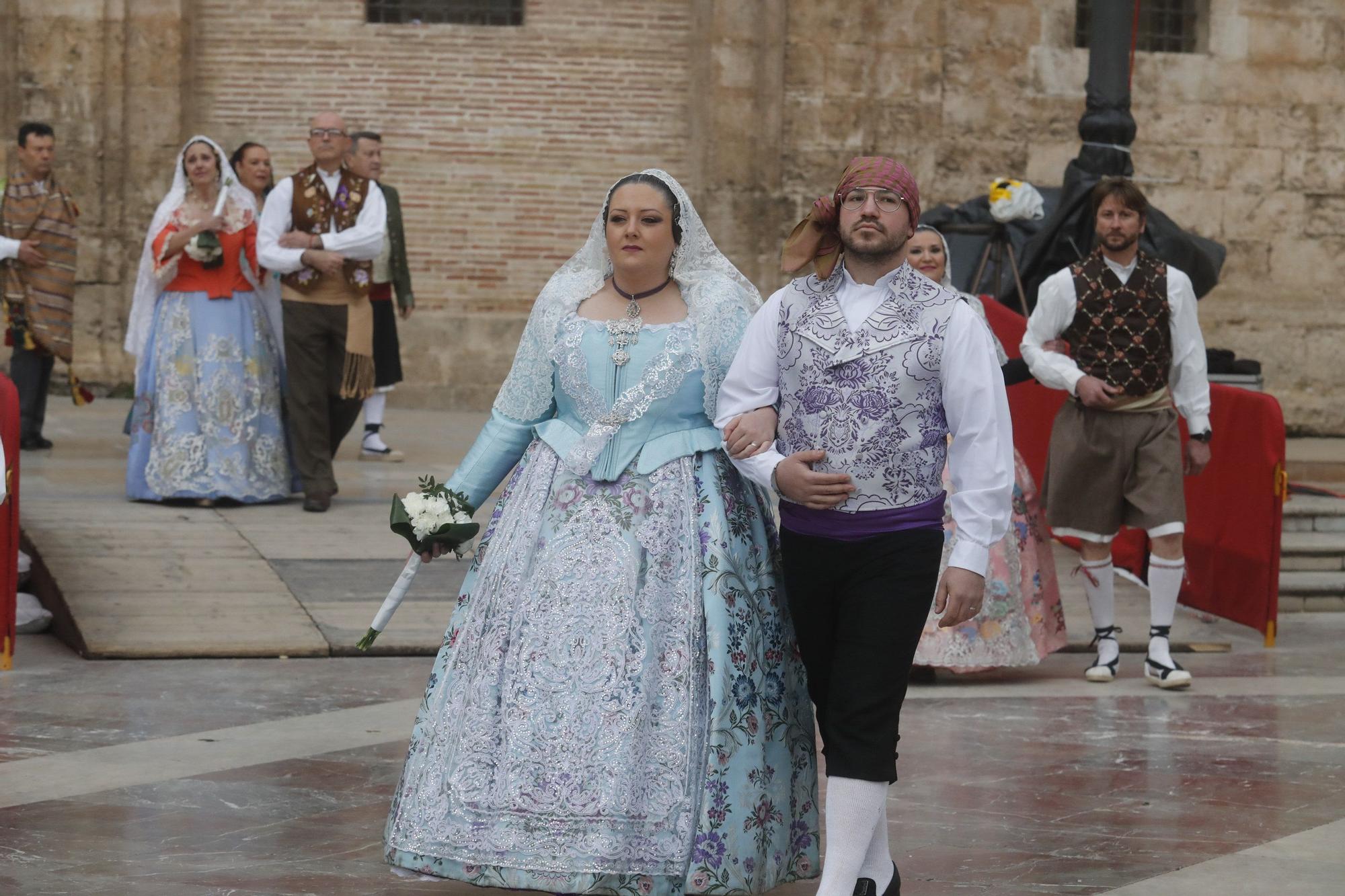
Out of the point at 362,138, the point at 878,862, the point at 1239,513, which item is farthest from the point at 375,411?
the point at 878,862

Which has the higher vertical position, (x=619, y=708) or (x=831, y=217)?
(x=831, y=217)

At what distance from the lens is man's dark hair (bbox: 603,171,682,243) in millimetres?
4895

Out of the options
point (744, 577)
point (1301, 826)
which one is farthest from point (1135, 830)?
point (744, 577)

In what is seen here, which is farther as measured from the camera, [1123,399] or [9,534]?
[1123,399]

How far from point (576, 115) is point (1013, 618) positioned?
28.5ft

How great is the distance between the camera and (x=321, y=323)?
10117 millimetres

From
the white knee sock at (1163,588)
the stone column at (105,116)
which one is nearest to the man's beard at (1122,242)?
the white knee sock at (1163,588)

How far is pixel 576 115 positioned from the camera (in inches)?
606

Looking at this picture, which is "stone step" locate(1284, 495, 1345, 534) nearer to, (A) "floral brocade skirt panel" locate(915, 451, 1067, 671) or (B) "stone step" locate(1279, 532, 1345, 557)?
(B) "stone step" locate(1279, 532, 1345, 557)

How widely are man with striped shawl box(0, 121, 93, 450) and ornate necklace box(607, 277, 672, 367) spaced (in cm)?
741

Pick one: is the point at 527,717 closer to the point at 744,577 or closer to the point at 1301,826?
the point at 744,577

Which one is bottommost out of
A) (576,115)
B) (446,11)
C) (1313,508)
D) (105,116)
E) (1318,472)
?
(1318,472)

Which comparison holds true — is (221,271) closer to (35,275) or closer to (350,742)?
(35,275)

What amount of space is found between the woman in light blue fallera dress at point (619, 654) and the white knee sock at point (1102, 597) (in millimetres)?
3266
